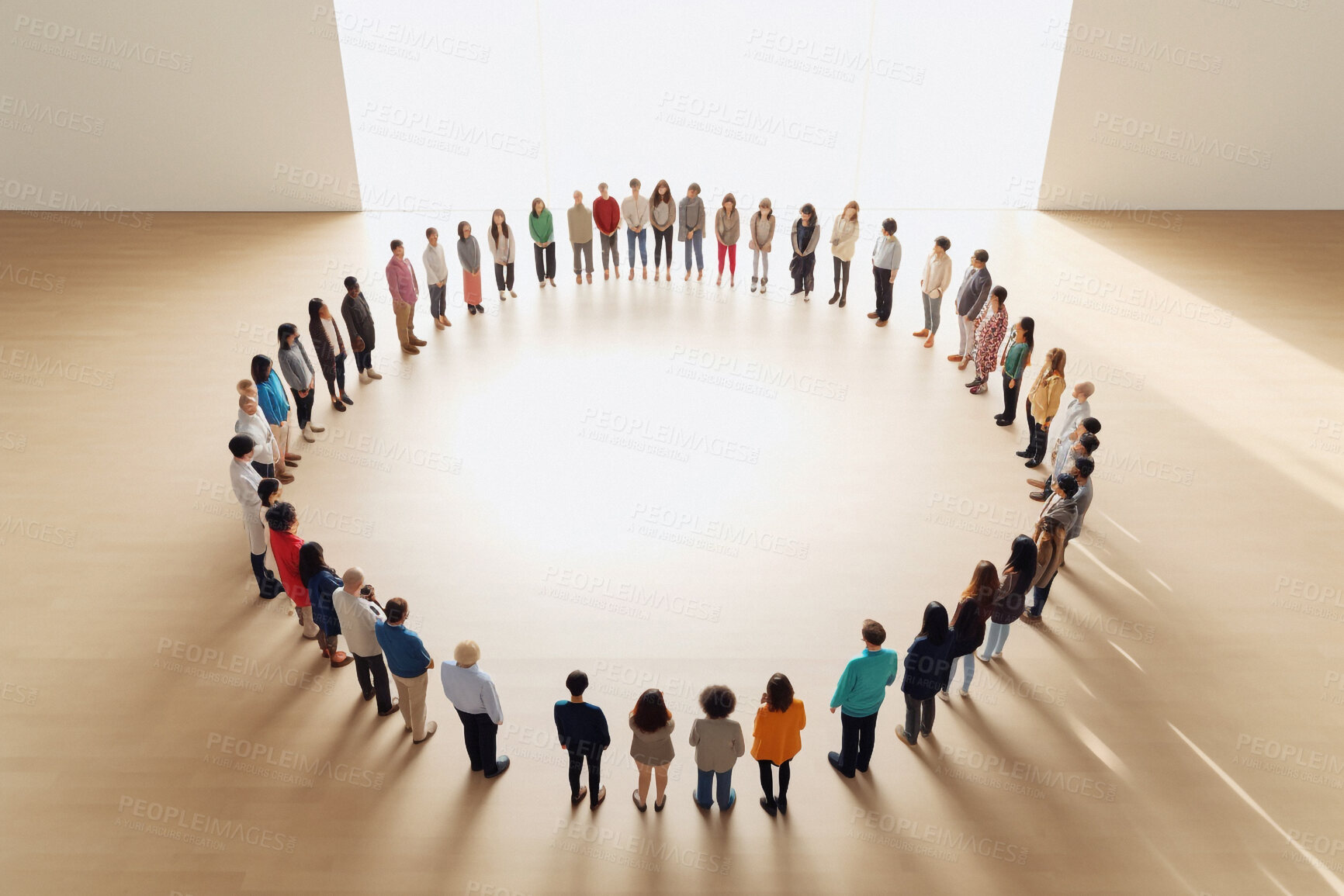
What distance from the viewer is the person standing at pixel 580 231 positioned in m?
10.8

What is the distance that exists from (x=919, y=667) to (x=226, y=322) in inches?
351

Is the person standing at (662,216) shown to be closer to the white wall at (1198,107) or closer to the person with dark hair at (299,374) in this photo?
the person with dark hair at (299,374)

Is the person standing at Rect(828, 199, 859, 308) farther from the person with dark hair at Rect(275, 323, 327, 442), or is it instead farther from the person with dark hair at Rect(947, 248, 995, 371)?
the person with dark hair at Rect(275, 323, 327, 442)

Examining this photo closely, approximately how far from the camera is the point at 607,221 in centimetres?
1099

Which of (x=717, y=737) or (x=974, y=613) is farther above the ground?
(x=974, y=613)

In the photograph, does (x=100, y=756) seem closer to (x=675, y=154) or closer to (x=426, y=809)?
(x=426, y=809)

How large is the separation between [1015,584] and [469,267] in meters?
7.17

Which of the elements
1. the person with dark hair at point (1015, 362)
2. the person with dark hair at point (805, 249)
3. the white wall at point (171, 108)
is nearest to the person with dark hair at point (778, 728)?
the person with dark hair at point (1015, 362)

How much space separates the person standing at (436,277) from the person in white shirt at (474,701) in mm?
5940

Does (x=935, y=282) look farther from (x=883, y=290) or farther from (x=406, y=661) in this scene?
(x=406, y=661)

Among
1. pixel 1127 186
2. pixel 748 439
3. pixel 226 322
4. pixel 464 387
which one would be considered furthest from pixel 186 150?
pixel 1127 186

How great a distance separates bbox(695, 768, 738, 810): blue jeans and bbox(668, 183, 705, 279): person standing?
7349 millimetres

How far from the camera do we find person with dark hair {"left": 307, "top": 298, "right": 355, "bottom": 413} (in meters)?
8.25

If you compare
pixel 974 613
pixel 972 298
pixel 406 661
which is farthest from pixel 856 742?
pixel 972 298
